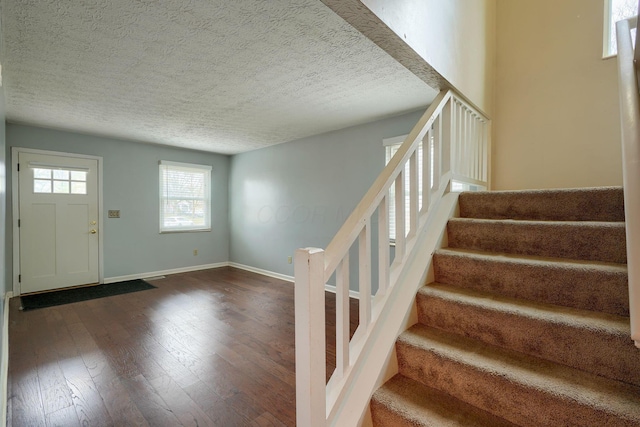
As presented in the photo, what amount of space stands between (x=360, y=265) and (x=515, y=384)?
0.73 metres

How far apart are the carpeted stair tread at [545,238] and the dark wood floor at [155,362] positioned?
4.63 feet

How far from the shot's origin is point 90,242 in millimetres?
4562

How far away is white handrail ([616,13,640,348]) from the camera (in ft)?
2.03

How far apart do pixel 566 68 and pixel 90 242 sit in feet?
20.7

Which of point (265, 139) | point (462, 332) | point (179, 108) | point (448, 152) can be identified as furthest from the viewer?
point (265, 139)

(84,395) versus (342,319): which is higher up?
(342,319)

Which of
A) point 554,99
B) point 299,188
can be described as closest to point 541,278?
point 554,99

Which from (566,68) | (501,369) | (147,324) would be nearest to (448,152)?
(501,369)

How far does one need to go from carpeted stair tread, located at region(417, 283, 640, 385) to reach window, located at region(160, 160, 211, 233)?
16.6ft

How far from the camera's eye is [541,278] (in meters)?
1.44

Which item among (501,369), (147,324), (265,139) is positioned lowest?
(147,324)

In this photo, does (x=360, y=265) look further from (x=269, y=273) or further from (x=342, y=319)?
(x=269, y=273)

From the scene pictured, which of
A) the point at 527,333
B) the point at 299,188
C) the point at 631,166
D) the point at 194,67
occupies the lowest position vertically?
the point at 527,333

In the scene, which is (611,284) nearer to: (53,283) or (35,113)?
(35,113)
